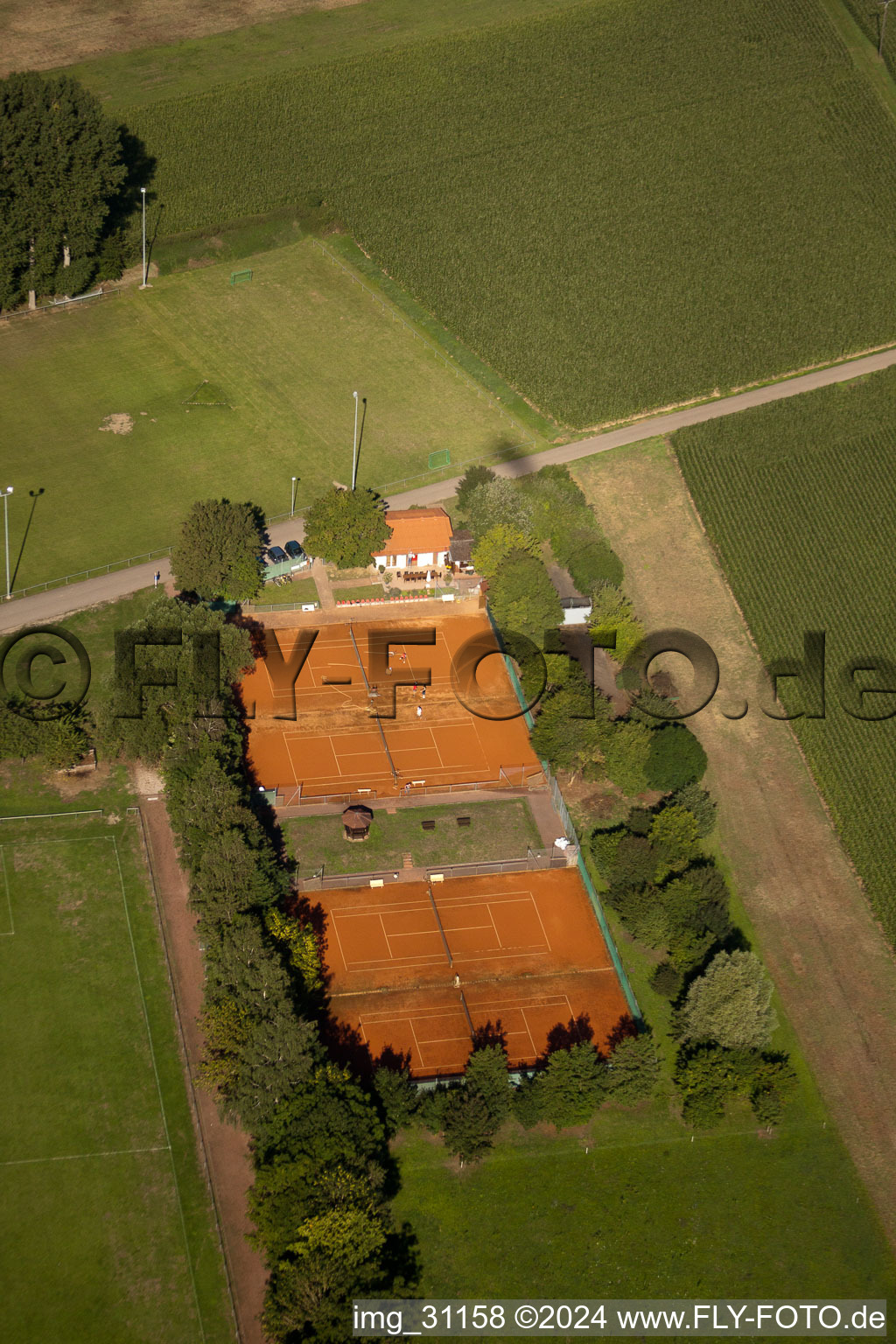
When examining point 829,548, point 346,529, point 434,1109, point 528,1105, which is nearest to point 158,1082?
point 434,1109

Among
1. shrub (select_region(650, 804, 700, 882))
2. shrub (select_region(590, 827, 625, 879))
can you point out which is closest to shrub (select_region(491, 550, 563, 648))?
shrub (select_region(590, 827, 625, 879))

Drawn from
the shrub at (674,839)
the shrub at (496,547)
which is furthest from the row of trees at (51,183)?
the shrub at (674,839)

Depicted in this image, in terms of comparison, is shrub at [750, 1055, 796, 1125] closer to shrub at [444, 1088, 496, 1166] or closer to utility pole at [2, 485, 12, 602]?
shrub at [444, 1088, 496, 1166]

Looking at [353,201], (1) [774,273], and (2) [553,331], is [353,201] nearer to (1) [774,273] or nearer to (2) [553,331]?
(2) [553,331]

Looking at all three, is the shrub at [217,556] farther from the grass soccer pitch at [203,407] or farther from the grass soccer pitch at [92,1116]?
the grass soccer pitch at [92,1116]

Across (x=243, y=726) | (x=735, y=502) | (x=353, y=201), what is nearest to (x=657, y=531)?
(x=735, y=502)
